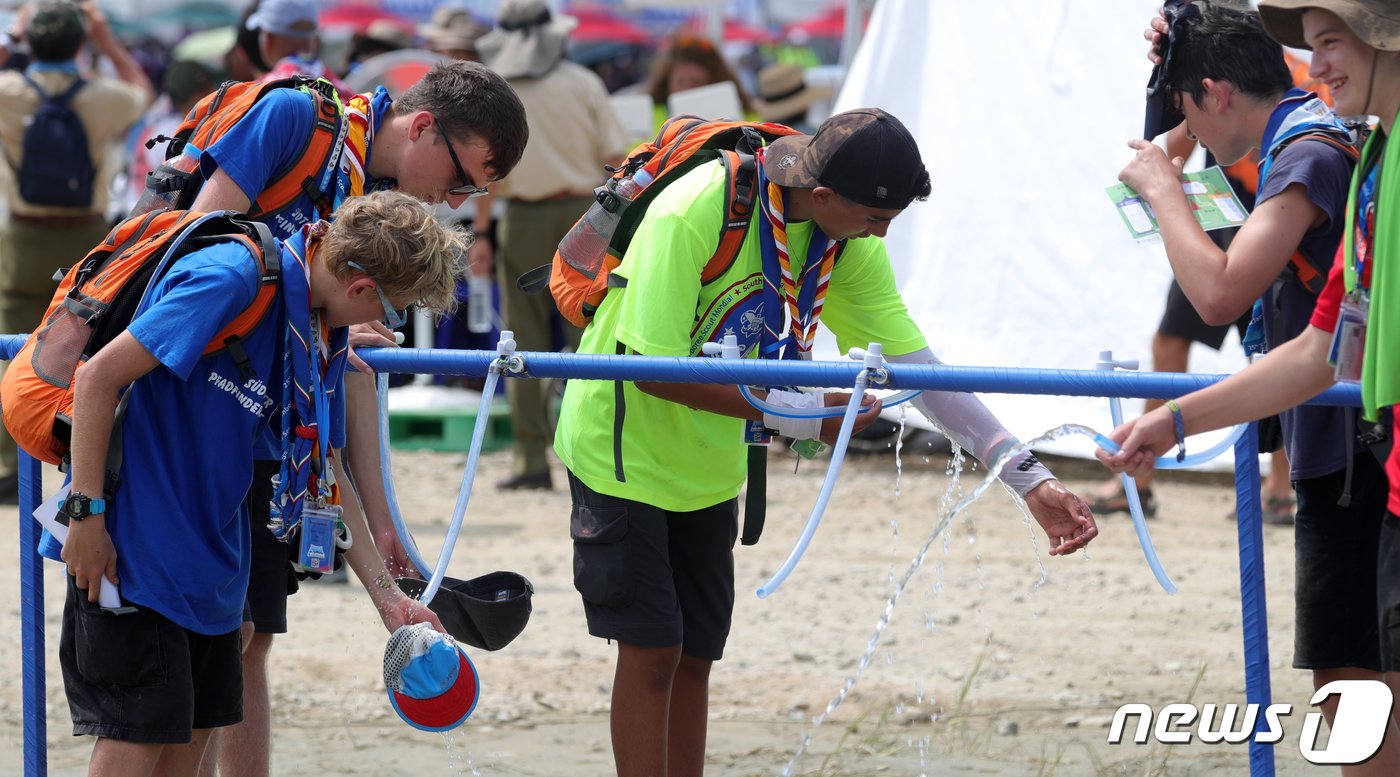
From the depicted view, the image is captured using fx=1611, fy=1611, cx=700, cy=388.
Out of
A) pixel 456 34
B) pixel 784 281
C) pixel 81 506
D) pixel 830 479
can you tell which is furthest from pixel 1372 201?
pixel 456 34

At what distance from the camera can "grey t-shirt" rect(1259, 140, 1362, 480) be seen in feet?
9.29

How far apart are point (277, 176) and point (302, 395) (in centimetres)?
55

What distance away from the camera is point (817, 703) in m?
4.87

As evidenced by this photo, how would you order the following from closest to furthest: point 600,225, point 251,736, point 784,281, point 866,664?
point 784,281 → point 600,225 → point 251,736 → point 866,664

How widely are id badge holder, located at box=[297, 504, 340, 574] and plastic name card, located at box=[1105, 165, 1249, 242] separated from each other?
Result: 1.59 m

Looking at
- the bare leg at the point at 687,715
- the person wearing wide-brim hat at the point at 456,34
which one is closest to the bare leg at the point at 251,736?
the bare leg at the point at 687,715

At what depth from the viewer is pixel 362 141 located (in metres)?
3.22

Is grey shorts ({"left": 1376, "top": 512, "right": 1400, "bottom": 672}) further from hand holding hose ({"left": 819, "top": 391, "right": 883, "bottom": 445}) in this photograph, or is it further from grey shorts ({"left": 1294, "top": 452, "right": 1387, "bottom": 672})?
hand holding hose ({"left": 819, "top": 391, "right": 883, "bottom": 445})

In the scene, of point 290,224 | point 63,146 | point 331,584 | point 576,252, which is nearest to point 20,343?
point 290,224

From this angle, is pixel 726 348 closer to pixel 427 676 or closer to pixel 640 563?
pixel 640 563

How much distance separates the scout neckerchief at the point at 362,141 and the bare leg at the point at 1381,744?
2.08m

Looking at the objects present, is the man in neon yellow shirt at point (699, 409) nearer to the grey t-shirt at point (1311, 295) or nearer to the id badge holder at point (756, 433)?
the id badge holder at point (756, 433)

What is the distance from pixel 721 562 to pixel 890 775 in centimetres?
117

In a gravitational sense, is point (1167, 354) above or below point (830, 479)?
below
